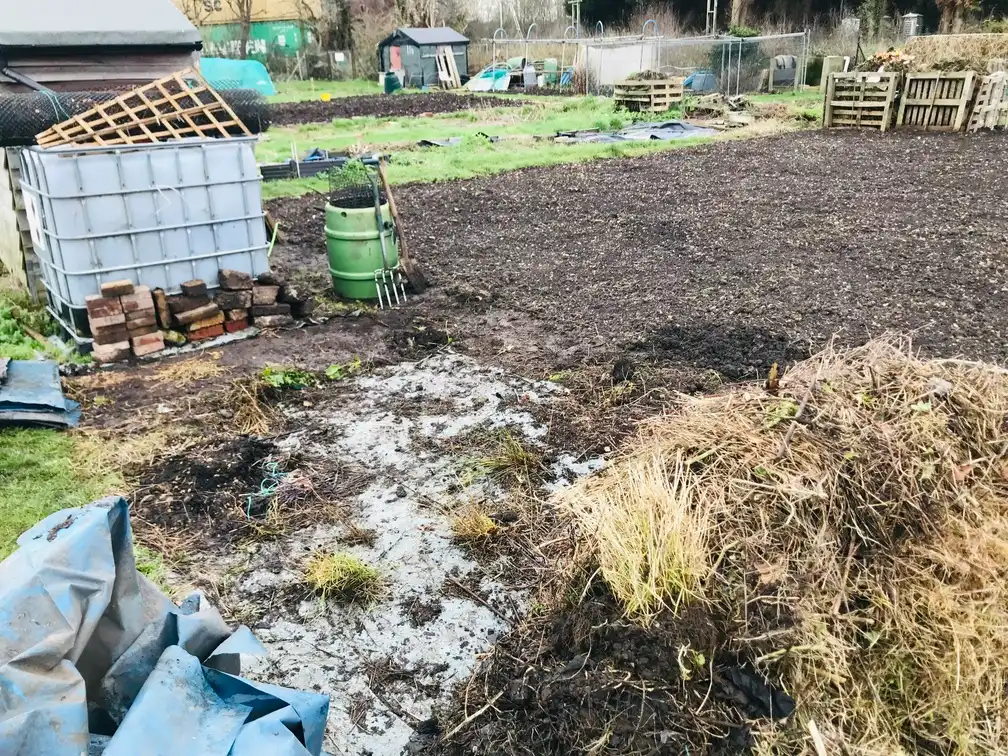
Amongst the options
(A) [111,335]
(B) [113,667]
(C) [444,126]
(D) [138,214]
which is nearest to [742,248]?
(D) [138,214]

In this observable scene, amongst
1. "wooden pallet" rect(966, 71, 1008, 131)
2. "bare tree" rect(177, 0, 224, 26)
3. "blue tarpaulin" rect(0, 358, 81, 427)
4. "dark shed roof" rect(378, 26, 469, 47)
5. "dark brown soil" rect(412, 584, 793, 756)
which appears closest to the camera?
"dark brown soil" rect(412, 584, 793, 756)

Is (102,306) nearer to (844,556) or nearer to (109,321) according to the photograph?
(109,321)

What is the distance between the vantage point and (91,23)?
7914 mm

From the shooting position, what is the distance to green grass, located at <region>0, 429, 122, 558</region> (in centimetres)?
410

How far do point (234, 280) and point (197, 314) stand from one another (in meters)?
0.42

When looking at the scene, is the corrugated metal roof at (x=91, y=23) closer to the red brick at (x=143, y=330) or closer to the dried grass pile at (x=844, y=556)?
the red brick at (x=143, y=330)

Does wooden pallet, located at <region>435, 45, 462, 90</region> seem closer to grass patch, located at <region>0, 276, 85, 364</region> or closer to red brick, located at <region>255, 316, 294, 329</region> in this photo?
grass patch, located at <region>0, 276, 85, 364</region>

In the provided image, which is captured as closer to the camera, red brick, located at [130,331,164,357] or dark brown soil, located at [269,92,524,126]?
red brick, located at [130,331,164,357]

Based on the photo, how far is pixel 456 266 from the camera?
8.31 metres

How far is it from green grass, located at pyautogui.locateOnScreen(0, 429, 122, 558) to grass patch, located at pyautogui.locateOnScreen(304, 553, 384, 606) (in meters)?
1.53

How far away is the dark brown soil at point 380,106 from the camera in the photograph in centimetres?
2066

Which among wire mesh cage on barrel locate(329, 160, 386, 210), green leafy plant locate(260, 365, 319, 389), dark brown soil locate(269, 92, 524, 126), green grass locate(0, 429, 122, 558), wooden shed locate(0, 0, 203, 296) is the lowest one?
green grass locate(0, 429, 122, 558)

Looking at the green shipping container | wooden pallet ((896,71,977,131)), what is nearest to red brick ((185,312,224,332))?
wooden pallet ((896,71,977,131))

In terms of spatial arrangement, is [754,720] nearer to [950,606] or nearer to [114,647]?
[950,606]
